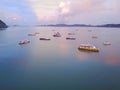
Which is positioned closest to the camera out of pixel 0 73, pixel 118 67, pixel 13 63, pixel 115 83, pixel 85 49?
pixel 115 83

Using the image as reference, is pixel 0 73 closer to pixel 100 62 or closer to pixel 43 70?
pixel 43 70

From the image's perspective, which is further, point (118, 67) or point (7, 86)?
point (118, 67)

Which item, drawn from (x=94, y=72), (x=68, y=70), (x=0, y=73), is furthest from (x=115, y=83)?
(x=0, y=73)

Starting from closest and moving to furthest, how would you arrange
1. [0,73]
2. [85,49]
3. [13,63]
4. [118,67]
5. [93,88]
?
[93,88]
[0,73]
[118,67]
[13,63]
[85,49]

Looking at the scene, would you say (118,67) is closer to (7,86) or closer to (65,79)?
(65,79)

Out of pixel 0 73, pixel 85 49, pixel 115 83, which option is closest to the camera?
pixel 115 83

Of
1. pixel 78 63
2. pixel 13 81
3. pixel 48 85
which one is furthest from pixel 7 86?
pixel 78 63

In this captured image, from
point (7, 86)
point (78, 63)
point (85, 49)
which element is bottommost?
point (85, 49)

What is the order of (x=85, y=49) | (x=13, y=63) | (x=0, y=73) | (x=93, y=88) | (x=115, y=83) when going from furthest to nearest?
(x=85, y=49)
(x=13, y=63)
(x=0, y=73)
(x=115, y=83)
(x=93, y=88)

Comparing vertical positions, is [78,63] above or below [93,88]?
below
